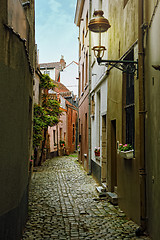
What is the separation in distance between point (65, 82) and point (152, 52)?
37396 mm

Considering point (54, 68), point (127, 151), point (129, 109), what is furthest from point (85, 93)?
point (54, 68)

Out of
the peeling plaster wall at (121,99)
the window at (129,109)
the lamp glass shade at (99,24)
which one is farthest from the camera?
the window at (129,109)

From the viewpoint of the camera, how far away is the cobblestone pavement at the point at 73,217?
515cm

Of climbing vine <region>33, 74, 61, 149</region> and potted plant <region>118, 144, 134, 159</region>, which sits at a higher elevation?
climbing vine <region>33, 74, 61, 149</region>

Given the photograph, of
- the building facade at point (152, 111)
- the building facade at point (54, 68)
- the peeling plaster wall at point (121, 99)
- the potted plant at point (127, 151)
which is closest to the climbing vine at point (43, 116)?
the peeling plaster wall at point (121, 99)

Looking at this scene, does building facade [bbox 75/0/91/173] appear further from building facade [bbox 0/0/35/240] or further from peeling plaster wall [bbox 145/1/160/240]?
building facade [bbox 0/0/35/240]

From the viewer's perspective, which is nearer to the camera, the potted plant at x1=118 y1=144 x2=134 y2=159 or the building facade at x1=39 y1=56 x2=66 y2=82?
the potted plant at x1=118 y1=144 x2=134 y2=159

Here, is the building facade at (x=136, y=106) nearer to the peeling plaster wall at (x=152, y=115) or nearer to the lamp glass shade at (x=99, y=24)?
the peeling plaster wall at (x=152, y=115)

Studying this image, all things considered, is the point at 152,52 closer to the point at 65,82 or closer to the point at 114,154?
the point at 114,154

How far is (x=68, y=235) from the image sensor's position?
16.8ft

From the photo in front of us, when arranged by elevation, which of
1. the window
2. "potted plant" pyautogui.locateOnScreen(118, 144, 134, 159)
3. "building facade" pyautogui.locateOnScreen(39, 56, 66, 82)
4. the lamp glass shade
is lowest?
"potted plant" pyautogui.locateOnScreen(118, 144, 134, 159)

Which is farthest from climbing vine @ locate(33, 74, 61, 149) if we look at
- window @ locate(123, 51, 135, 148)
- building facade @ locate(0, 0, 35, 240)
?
building facade @ locate(0, 0, 35, 240)

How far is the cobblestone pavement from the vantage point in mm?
5148

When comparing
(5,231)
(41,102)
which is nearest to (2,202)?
(5,231)
